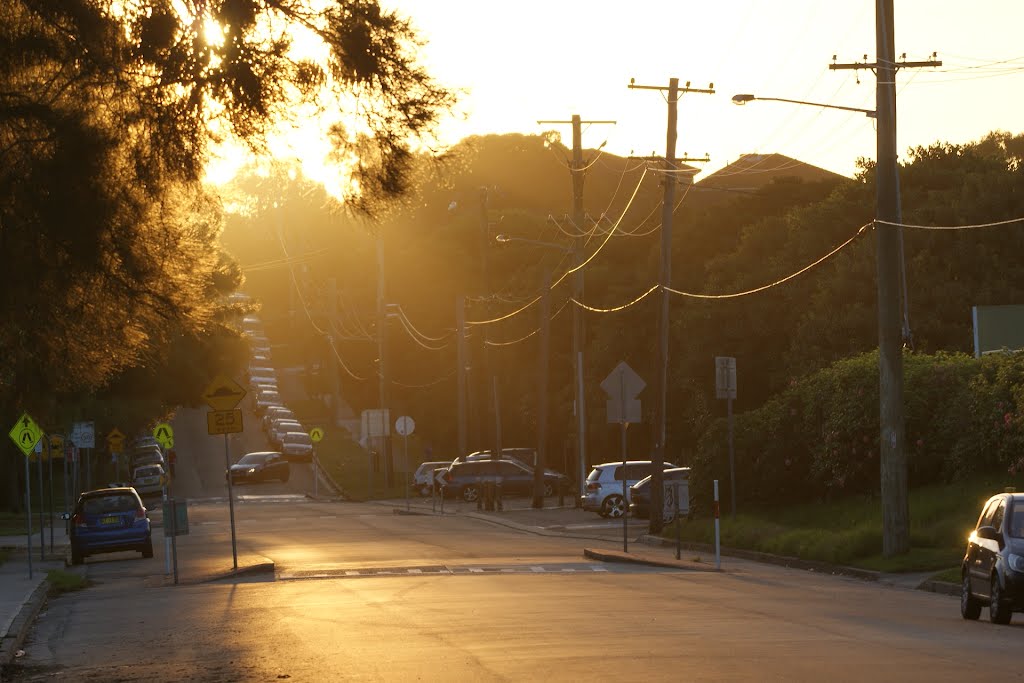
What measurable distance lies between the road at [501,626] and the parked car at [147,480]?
40.9m

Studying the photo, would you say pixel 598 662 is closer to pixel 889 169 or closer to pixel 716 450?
pixel 889 169

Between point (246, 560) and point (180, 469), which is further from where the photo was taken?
point (180, 469)

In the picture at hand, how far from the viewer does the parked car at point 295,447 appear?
8288 cm

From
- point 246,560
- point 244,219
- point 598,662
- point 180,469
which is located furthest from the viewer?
point 244,219

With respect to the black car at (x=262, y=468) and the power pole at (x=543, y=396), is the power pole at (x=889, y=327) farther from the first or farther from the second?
the black car at (x=262, y=468)

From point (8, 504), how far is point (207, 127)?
197 feet

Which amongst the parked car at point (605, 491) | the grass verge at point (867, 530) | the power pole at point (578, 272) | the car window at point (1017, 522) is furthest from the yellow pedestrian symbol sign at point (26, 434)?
the power pole at point (578, 272)

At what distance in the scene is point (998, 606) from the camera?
17.4 m

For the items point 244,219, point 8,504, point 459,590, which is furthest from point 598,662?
point 244,219

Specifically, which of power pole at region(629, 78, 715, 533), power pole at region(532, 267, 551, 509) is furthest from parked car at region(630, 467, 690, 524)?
power pole at region(532, 267, 551, 509)

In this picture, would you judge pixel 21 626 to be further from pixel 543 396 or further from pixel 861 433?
pixel 543 396

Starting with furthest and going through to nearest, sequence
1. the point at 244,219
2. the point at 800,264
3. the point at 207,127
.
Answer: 1. the point at 244,219
2. the point at 800,264
3. the point at 207,127

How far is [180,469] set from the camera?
85.1 m

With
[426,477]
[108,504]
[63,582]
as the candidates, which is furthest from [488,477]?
[63,582]
